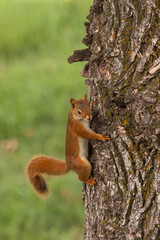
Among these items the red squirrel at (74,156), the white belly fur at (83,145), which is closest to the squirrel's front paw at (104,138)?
the red squirrel at (74,156)

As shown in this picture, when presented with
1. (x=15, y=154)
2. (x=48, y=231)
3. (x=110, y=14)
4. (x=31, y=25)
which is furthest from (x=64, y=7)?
(x=110, y=14)

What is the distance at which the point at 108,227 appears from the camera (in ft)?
7.64

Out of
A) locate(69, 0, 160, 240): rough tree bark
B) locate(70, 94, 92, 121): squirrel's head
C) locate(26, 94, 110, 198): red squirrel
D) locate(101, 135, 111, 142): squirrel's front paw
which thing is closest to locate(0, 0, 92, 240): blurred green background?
locate(26, 94, 110, 198): red squirrel

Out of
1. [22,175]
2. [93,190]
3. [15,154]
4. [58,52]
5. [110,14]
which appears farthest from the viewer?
[58,52]

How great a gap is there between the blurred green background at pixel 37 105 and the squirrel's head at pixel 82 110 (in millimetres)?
1568

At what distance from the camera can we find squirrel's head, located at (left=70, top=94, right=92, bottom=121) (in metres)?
2.44

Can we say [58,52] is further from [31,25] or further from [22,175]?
[22,175]

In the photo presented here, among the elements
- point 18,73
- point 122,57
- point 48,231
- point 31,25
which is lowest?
point 48,231

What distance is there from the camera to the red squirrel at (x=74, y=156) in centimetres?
243

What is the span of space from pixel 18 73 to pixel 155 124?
4296mm

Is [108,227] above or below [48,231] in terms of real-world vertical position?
above

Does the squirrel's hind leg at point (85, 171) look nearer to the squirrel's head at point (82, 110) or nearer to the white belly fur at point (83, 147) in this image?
the white belly fur at point (83, 147)

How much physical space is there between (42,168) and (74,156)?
1.00 ft

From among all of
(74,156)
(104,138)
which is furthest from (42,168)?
(104,138)
